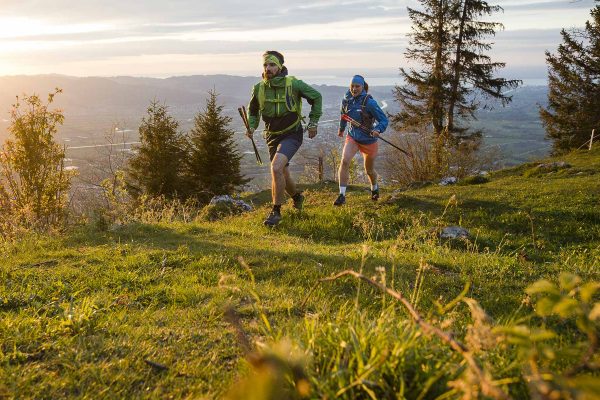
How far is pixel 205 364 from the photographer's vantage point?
100 inches

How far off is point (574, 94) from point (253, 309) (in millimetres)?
38889

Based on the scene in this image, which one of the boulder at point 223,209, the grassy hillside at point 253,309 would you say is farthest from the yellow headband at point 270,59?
the boulder at point 223,209

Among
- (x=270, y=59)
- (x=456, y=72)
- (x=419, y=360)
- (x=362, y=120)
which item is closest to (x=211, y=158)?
(x=456, y=72)

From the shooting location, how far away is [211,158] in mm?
29703

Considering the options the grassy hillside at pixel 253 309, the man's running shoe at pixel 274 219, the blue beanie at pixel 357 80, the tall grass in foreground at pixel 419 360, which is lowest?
the man's running shoe at pixel 274 219

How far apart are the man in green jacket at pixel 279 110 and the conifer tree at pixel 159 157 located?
21.9 metres

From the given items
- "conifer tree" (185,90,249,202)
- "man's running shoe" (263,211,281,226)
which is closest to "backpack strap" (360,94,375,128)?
"man's running shoe" (263,211,281,226)

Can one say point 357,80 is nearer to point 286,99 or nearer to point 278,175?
point 286,99

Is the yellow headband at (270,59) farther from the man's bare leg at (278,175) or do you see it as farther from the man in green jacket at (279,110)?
the man's bare leg at (278,175)

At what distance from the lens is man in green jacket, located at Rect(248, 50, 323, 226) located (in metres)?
8.37

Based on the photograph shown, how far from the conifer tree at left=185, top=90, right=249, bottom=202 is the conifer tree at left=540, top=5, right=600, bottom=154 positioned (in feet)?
87.2

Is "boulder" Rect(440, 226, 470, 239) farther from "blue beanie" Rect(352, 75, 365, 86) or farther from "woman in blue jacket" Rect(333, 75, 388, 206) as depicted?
"blue beanie" Rect(352, 75, 365, 86)

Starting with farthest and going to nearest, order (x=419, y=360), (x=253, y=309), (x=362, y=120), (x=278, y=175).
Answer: (x=362, y=120), (x=278, y=175), (x=253, y=309), (x=419, y=360)

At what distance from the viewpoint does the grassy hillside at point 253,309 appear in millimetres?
2004
